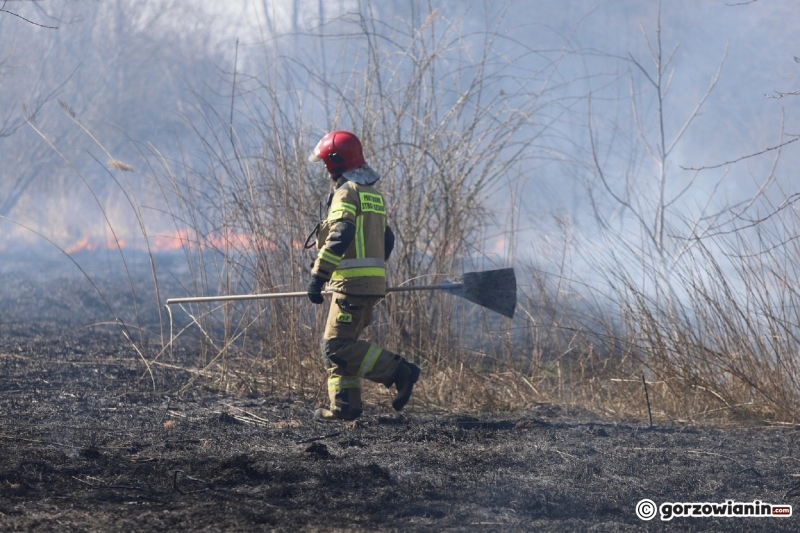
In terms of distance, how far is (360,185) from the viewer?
4.50 m

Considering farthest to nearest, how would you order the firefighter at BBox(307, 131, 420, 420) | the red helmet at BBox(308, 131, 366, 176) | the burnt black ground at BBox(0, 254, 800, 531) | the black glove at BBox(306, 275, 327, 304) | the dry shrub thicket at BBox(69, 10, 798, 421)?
the dry shrub thicket at BBox(69, 10, 798, 421) < the red helmet at BBox(308, 131, 366, 176) < the firefighter at BBox(307, 131, 420, 420) < the black glove at BBox(306, 275, 327, 304) < the burnt black ground at BBox(0, 254, 800, 531)

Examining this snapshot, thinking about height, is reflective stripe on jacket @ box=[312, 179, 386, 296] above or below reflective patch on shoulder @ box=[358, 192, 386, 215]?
below

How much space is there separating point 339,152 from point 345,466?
6.30 feet

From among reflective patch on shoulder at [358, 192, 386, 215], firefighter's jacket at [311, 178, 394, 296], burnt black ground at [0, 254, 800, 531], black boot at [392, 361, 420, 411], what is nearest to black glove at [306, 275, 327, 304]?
firefighter's jacket at [311, 178, 394, 296]

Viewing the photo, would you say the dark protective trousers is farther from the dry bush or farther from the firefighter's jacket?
the dry bush

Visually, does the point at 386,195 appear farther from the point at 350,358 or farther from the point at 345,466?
the point at 345,466

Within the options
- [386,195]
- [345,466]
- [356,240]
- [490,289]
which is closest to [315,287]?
[356,240]

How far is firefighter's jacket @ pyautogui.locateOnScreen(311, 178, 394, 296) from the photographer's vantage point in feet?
14.2

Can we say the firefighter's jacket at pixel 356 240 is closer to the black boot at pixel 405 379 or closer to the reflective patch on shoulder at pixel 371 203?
the reflective patch on shoulder at pixel 371 203

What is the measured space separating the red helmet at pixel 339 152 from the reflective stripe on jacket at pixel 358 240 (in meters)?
0.12

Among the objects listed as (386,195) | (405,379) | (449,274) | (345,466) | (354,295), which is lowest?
(345,466)

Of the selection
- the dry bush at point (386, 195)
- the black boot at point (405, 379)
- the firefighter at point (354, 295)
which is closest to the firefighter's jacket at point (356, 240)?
the firefighter at point (354, 295)

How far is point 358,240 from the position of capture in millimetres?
4457

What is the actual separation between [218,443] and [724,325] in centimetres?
318
